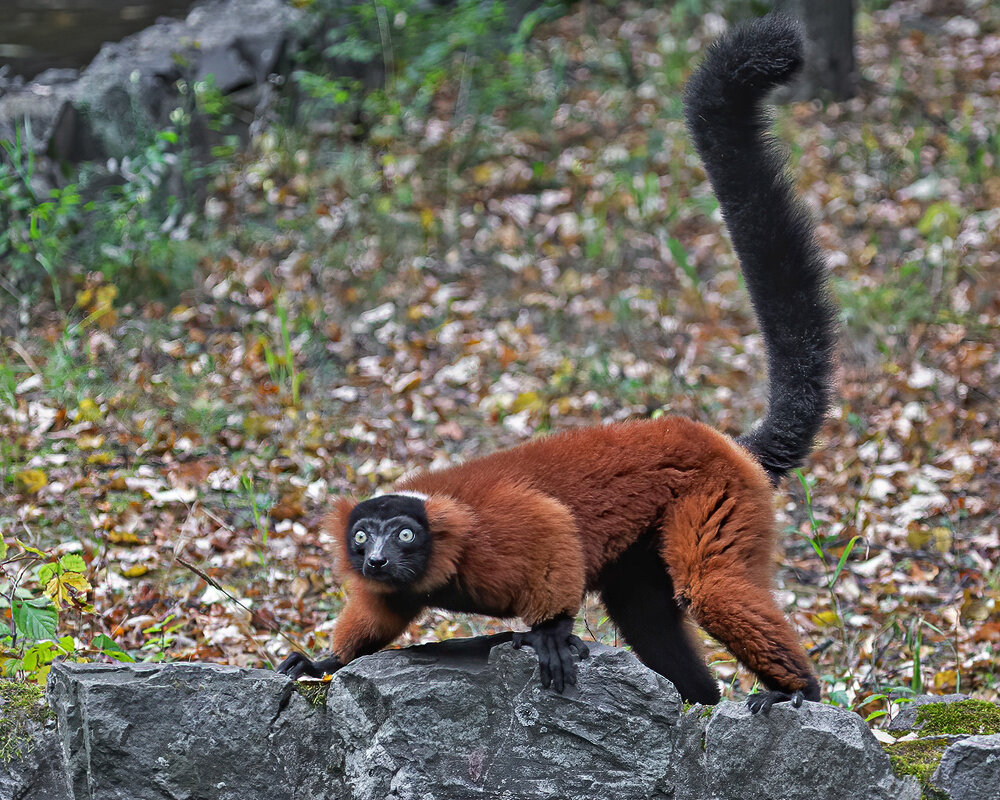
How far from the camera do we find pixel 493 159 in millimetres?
9984

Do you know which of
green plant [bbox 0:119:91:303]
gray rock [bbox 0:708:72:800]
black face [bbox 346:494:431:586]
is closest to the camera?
black face [bbox 346:494:431:586]

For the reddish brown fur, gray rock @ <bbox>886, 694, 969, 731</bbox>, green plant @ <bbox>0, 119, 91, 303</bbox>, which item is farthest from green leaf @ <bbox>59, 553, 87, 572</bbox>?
green plant @ <bbox>0, 119, 91, 303</bbox>

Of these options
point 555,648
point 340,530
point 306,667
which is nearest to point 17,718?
point 306,667

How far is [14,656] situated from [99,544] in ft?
3.82

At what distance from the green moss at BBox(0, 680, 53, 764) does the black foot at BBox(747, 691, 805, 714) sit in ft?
7.24

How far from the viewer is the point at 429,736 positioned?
3.38 metres

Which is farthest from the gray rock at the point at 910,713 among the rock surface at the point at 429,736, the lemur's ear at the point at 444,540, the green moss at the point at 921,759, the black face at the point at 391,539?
the black face at the point at 391,539

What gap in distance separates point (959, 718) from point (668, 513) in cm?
115

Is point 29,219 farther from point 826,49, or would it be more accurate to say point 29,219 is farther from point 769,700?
point 826,49

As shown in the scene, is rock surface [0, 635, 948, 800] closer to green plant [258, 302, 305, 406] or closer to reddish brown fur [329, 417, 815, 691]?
reddish brown fur [329, 417, 815, 691]

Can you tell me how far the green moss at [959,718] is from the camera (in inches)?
139

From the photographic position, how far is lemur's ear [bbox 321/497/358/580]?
3.53 metres

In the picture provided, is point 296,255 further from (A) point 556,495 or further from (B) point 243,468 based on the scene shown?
(A) point 556,495

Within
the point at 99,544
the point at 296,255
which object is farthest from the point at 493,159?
the point at 99,544
